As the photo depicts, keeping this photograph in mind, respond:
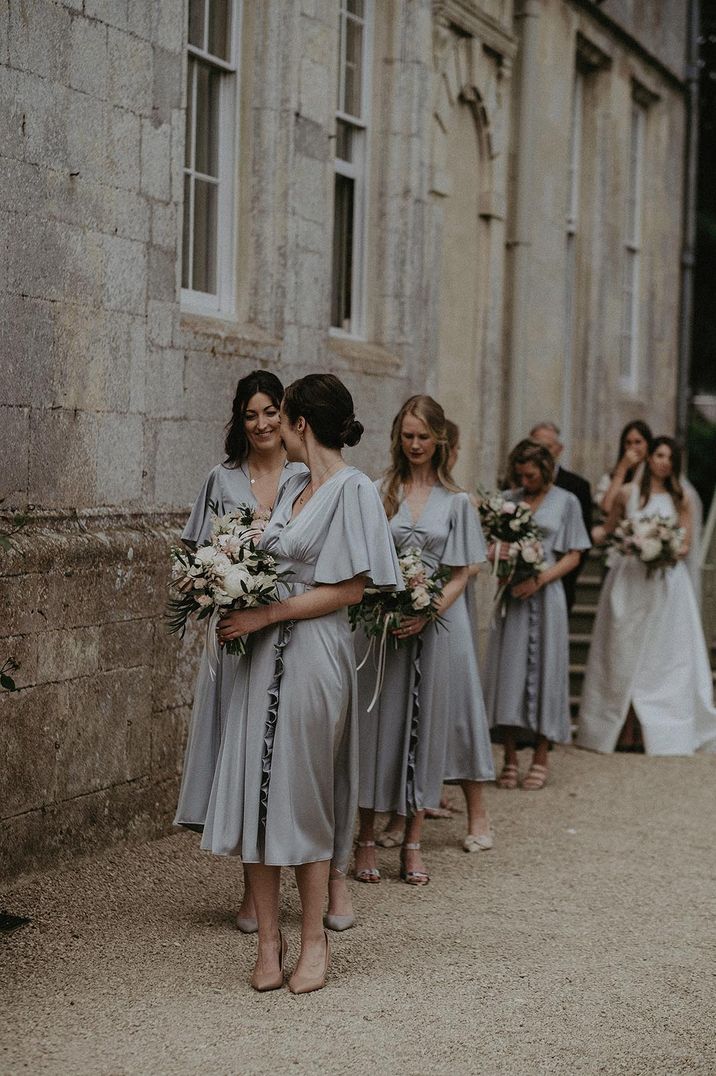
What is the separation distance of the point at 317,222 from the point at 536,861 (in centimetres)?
425

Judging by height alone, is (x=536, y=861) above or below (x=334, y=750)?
below

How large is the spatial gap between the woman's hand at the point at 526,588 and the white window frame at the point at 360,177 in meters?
2.23

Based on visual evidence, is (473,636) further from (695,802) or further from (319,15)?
(319,15)

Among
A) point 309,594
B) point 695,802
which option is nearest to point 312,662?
point 309,594

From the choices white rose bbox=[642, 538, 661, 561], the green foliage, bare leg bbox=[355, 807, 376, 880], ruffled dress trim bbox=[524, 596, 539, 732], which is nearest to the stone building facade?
bare leg bbox=[355, 807, 376, 880]

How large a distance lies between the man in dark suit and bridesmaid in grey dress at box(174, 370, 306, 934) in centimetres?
426

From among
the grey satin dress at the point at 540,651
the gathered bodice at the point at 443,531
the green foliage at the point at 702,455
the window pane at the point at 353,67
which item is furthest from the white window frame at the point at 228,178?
the green foliage at the point at 702,455

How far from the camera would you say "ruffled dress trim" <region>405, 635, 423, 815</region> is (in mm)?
6934

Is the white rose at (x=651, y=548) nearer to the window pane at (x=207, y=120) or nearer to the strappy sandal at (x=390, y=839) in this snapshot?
the strappy sandal at (x=390, y=839)

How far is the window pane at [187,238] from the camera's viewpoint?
28.2ft

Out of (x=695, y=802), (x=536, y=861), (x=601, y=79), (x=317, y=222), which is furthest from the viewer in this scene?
(x=601, y=79)

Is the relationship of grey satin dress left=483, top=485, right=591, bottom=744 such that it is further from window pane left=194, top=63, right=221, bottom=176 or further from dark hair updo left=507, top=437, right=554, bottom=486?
window pane left=194, top=63, right=221, bottom=176

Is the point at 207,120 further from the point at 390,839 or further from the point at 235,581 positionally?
the point at 235,581

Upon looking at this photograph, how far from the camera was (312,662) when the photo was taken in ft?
17.0
